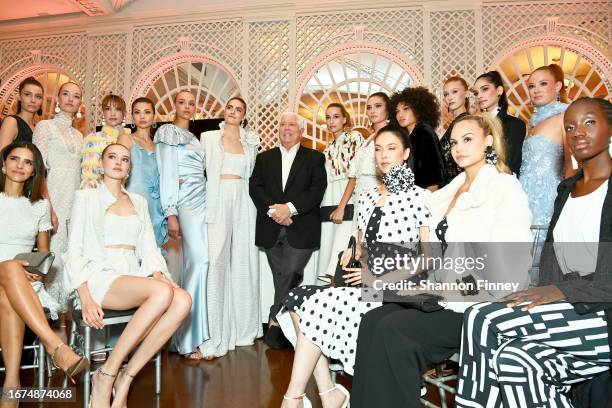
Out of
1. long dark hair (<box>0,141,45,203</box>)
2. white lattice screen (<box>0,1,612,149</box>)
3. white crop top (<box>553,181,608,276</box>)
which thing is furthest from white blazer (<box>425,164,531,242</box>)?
white lattice screen (<box>0,1,612,149</box>)

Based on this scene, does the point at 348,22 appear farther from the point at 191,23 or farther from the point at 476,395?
the point at 476,395

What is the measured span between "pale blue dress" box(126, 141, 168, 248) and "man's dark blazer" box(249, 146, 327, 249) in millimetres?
743

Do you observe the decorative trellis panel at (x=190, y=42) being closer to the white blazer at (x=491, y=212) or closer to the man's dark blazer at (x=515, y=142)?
the man's dark blazer at (x=515, y=142)

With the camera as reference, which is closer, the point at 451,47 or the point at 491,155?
the point at 491,155

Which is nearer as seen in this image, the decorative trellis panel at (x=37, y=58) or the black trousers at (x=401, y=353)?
the black trousers at (x=401, y=353)

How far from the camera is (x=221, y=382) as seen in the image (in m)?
3.02

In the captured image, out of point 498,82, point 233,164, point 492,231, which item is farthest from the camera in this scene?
point 233,164

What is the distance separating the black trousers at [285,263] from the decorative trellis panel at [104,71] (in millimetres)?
3832

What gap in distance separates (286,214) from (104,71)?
14.5 feet

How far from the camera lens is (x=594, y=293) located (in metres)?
1.69

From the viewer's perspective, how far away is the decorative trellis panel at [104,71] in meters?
6.83

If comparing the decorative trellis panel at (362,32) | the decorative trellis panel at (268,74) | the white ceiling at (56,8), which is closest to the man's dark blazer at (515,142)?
the decorative trellis panel at (362,32)

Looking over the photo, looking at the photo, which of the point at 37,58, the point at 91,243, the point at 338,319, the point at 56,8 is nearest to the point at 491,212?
the point at 338,319

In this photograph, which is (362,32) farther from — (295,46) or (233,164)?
(233,164)
